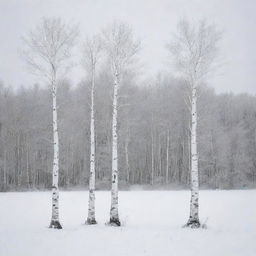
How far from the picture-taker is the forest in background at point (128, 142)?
131ft

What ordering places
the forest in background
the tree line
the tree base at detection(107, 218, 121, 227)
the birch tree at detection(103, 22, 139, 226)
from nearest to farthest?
the tree base at detection(107, 218, 121, 227) → the birch tree at detection(103, 22, 139, 226) → the tree line → the forest in background

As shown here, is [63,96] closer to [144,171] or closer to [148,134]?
[148,134]

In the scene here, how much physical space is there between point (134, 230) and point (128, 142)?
27.5 m

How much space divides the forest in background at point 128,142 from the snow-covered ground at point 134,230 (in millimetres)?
14427

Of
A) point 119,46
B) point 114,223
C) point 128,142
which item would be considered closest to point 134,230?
point 114,223

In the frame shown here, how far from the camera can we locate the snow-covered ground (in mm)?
10797

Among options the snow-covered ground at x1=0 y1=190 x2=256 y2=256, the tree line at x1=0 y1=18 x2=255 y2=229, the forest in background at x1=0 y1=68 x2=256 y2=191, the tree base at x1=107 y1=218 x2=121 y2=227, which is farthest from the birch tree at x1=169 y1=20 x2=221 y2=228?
the forest in background at x1=0 y1=68 x2=256 y2=191

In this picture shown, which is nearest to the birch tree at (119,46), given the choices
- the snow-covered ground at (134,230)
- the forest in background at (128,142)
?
the snow-covered ground at (134,230)

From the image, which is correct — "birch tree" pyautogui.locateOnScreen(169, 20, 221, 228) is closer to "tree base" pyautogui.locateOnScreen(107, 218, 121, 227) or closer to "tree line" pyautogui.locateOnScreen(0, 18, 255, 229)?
"tree base" pyautogui.locateOnScreen(107, 218, 121, 227)

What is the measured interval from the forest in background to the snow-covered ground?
14.4 metres

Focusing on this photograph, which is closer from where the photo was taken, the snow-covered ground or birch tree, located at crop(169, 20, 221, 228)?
the snow-covered ground

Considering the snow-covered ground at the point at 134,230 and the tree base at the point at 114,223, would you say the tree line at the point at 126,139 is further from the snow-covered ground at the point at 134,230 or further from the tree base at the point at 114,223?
the tree base at the point at 114,223

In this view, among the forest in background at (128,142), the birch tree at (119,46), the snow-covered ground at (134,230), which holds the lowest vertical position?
the snow-covered ground at (134,230)

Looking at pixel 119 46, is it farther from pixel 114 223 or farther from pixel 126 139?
pixel 126 139
